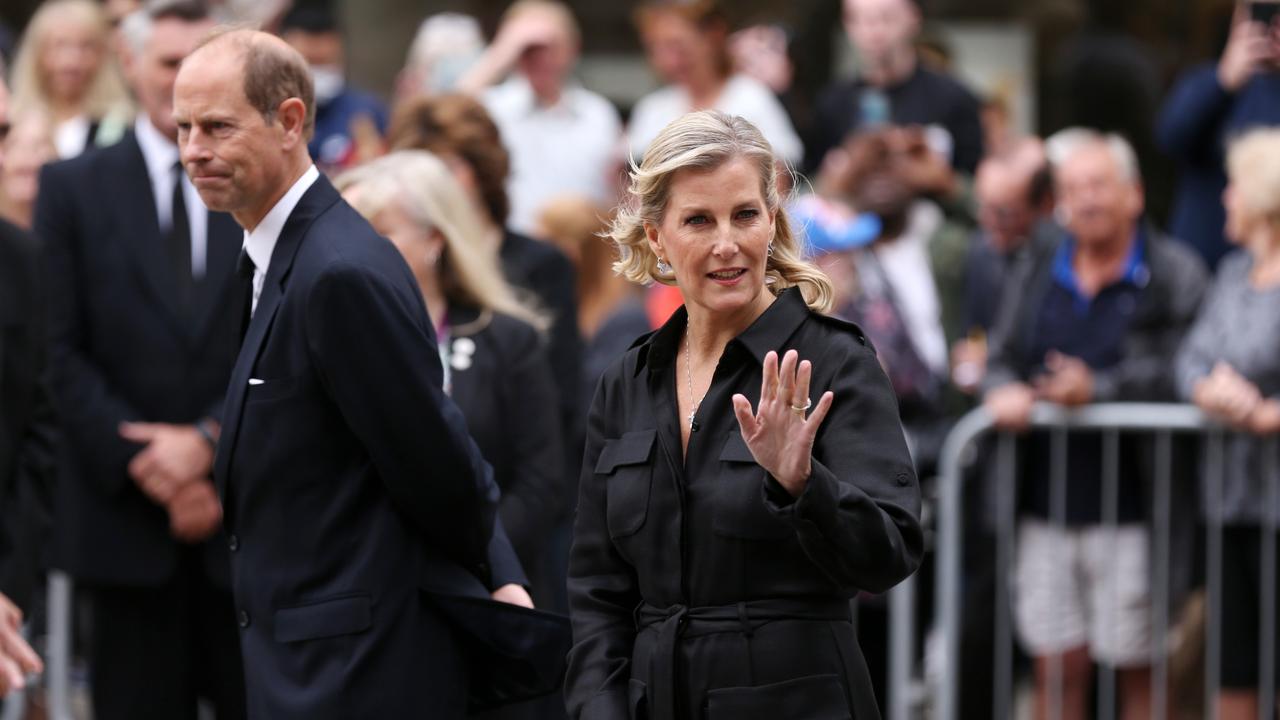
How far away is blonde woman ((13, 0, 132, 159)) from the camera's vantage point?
759 cm

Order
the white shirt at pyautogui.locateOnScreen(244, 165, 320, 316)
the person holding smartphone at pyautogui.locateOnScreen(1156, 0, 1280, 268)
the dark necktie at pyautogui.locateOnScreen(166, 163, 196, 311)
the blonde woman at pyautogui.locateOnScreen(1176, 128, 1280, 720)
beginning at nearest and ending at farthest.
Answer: the white shirt at pyautogui.locateOnScreen(244, 165, 320, 316)
the dark necktie at pyautogui.locateOnScreen(166, 163, 196, 311)
the blonde woman at pyautogui.locateOnScreen(1176, 128, 1280, 720)
the person holding smartphone at pyautogui.locateOnScreen(1156, 0, 1280, 268)

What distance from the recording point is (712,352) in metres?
3.61

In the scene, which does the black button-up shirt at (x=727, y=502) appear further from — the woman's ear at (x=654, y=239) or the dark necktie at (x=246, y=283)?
the dark necktie at (x=246, y=283)

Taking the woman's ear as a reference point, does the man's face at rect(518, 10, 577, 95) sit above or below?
above

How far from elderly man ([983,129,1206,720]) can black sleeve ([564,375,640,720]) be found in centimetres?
351

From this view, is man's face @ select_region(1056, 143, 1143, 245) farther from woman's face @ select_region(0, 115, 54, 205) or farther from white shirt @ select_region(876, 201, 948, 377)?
woman's face @ select_region(0, 115, 54, 205)

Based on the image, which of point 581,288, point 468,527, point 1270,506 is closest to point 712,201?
point 468,527

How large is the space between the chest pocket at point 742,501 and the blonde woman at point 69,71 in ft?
15.7

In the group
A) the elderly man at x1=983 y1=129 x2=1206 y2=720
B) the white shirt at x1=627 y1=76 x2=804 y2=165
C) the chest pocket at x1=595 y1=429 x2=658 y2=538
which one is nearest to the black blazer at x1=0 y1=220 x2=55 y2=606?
the chest pocket at x1=595 y1=429 x2=658 y2=538

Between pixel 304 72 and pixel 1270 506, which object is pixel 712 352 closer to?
pixel 304 72

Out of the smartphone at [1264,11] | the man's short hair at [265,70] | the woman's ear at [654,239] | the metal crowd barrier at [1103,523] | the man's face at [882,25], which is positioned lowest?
the metal crowd barrier at [1103,523]

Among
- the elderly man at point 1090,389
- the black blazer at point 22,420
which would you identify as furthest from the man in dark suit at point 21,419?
the elderly man at point 1090,389

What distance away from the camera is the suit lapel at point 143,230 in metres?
5.63

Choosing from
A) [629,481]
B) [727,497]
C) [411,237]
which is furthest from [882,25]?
[727,497]
